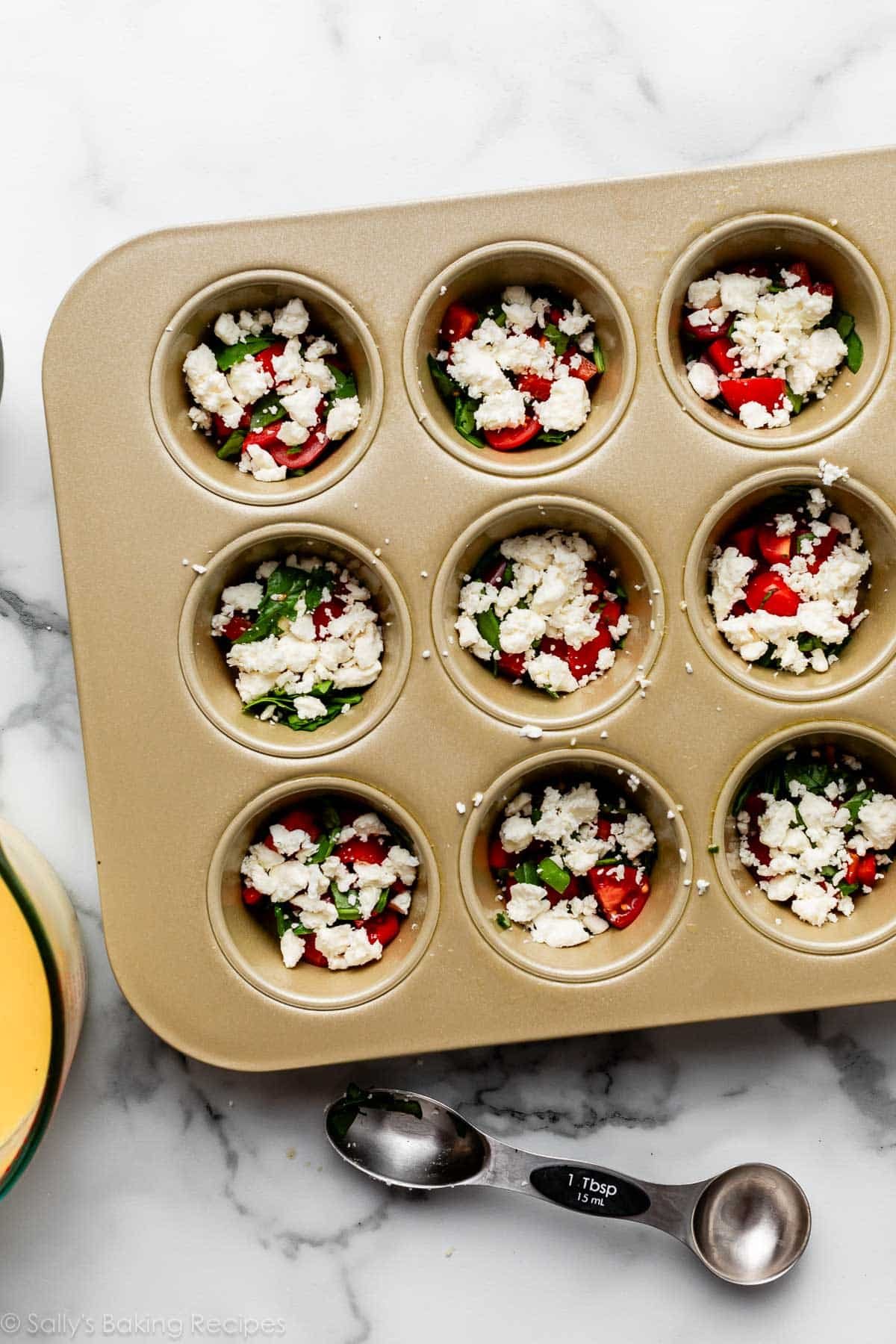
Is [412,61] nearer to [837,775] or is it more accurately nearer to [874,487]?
[874,487]

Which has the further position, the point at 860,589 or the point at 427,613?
the point at 860,589

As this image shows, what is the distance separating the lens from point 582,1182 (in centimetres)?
219

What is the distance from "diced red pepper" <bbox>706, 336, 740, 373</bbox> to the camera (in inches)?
82.3

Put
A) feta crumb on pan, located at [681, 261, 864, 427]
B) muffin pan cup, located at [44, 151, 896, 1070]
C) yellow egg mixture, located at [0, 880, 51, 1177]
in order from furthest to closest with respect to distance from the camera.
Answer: feta crumb on pan, located at [681, 261, 864, 427], muffin pan cup, located at [44, 151, 896, 1070], yellow egg mixture, located at [0, 880, 51, 1177]

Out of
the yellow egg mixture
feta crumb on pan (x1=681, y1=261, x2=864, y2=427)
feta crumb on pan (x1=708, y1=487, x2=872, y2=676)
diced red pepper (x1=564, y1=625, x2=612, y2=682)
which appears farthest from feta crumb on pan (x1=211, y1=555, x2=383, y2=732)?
feta crumb on pan (x1=681, y1=261, x2=864, y2=427)

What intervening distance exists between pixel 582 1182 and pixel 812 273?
1.90 meters

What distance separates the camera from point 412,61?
2.29m

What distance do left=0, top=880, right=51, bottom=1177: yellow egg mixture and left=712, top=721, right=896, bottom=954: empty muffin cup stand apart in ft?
4.16

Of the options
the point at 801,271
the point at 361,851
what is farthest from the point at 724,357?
the point at 361,851

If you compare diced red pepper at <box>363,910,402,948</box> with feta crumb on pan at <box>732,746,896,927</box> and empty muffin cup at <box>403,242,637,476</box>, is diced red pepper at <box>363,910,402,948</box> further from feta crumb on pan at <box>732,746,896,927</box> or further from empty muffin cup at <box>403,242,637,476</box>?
empty muffin cup at <box>403,242,637,476</box>

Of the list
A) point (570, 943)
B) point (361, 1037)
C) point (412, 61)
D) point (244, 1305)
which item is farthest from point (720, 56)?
point (244, 1305)

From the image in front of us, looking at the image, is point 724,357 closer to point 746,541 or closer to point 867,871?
point 746,541

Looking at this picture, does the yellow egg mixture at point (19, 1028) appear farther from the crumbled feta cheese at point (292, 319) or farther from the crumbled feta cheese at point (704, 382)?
the crumbled feta cheese at point (704, 382)

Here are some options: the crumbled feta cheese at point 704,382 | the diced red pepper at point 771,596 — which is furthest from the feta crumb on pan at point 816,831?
the crumbled feta cheese at point 704,382
